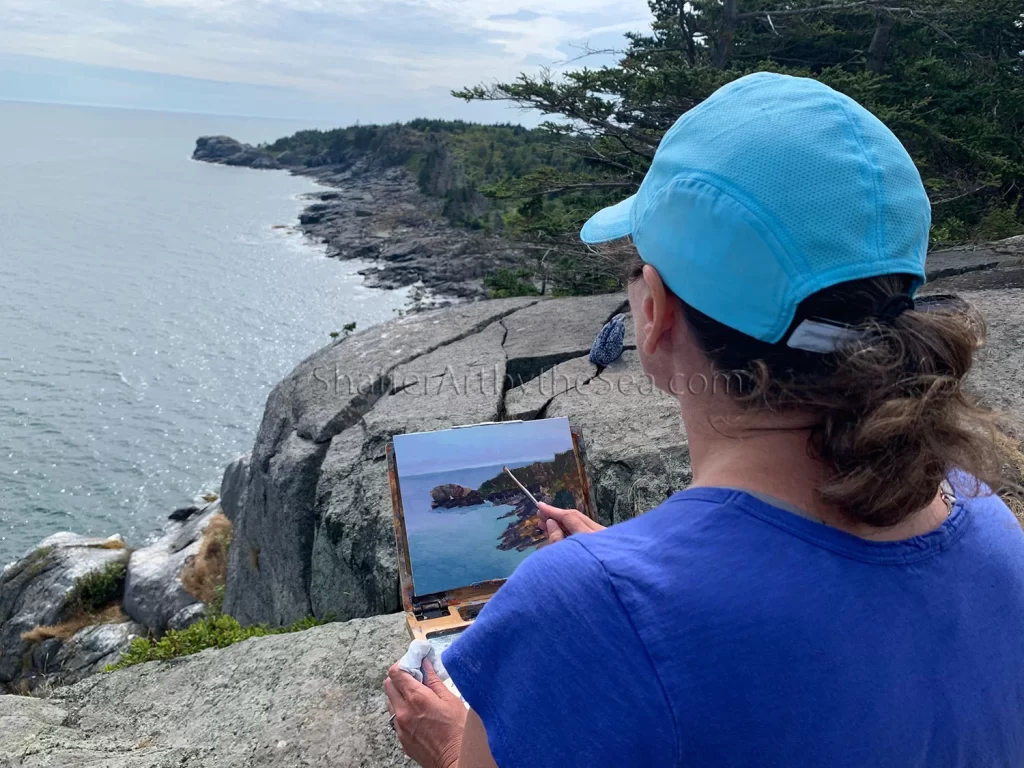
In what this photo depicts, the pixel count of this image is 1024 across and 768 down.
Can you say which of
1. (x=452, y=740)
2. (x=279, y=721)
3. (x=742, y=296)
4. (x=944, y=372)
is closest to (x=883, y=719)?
(x=944, y=372)

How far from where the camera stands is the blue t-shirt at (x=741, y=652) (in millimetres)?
1085

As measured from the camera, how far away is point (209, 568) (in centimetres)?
1196

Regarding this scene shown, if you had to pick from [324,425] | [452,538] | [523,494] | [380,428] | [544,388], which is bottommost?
[324,425]

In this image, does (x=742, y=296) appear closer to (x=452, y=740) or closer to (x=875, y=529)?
(x=875, y=529)

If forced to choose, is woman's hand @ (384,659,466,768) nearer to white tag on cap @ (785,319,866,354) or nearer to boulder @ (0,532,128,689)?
white tag on cap @ (785,319,866,354)

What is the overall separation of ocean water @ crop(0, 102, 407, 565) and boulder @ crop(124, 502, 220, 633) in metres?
5.47

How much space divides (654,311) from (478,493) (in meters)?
2.00

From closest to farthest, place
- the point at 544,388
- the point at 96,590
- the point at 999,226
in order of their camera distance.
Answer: the point at 544,388
the point at 999,226
the point at 96,590

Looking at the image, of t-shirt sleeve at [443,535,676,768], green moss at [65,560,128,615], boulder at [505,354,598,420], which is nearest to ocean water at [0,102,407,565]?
green moss at [65,560,128,615]

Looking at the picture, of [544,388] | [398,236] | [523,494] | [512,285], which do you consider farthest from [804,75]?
[398,236]

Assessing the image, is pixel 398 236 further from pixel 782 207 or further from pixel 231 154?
pixel 231 154

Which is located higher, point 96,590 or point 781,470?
point 781,470

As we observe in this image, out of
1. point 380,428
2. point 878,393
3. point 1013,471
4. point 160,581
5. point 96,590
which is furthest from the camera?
point 96,590

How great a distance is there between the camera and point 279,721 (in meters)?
3.47
